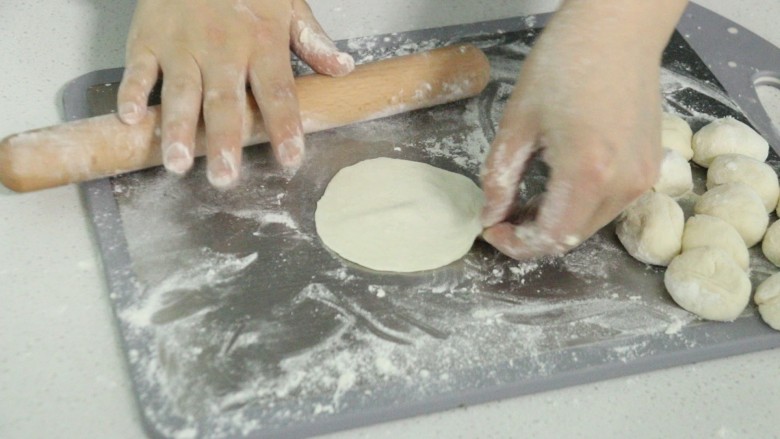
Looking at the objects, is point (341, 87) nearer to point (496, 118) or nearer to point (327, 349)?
point (496, 118)

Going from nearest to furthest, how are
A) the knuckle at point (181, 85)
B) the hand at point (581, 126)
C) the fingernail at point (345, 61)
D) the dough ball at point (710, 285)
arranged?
the hand at point (581, 126) < the dough ball at point (710, 285) < the knuckle at point (181, 85) < the fingernail at point (345, 61)

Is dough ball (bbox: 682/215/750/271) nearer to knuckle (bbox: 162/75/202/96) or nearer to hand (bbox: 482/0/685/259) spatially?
hand (bbox: 482/0/685/259)

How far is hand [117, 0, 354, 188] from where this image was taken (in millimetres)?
1148

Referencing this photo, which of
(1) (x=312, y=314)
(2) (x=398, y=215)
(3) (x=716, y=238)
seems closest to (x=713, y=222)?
(3) (x=716, y=238)

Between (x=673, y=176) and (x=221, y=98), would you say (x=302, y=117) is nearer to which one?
(x=221, y=98)

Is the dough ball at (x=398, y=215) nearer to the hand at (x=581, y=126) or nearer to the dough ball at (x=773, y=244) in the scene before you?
the hand at (x=581, y=126)

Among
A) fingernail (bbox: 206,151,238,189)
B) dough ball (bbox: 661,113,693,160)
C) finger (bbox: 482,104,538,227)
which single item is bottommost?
dough ball (bbox: 661,113,693,160)

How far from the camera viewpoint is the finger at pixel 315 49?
4.30 ft

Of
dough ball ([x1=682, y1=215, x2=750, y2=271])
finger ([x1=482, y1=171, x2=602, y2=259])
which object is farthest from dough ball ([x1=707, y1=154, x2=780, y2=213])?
finger ([x1=482, y1=171, x2=602, y2=259])

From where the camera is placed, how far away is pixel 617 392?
1049 millimetres

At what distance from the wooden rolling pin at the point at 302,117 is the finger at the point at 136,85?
18 millimetres

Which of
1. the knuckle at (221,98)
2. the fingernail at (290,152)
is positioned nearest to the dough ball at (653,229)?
the fingernail at (290,152)

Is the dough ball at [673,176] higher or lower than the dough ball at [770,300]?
higher

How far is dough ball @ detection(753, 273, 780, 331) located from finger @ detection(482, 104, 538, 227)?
403 millimetres
